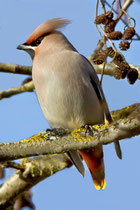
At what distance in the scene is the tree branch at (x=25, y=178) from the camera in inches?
137

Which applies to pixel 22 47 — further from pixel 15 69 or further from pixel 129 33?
pixel 129 33

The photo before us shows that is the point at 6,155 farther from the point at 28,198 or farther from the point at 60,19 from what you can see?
the point at 60,19

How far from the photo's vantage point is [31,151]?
2.24m

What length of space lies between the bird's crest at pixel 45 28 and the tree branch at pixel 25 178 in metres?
1.34

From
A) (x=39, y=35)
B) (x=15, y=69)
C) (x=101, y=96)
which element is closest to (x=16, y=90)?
(x=15, y=69)

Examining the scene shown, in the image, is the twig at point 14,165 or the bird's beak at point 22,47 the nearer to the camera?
the twig at point 14,165

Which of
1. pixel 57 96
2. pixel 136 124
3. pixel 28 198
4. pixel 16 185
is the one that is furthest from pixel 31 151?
pixel 28 198

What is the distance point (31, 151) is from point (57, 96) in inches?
42.7

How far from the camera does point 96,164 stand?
12.1 feet

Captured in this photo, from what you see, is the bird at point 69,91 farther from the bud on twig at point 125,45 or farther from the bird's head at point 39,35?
the bud on twig at point 125,45

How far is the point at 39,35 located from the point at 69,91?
3.05 feet

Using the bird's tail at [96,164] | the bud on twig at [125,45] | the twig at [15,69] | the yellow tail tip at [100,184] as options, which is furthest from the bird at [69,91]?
the bud on twig at [125,45]

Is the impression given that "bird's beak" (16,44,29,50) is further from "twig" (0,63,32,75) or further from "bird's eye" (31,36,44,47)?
"twig" (0,63,32,75)

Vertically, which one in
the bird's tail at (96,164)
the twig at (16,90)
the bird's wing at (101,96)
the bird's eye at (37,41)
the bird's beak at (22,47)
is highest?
the bird's eye at (37,41)
